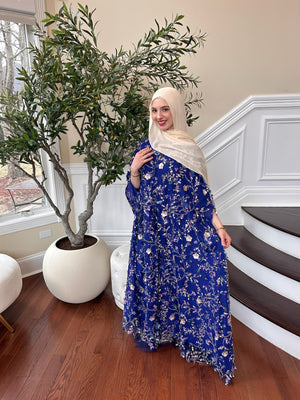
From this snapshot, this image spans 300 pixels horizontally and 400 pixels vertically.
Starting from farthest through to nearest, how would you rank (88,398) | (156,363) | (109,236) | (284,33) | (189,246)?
1. (109,236)
2. (284,33)
3. (156,363)
4. (189,246)
5. (88,398)

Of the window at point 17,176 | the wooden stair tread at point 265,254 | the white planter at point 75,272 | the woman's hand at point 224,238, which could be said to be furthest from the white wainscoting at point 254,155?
the woman's hand at point 224,238

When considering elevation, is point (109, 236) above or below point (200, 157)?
below

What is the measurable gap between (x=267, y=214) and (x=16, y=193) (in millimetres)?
2275

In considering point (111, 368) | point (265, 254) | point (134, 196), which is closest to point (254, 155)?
point (265, 254)

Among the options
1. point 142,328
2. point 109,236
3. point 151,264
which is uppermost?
point 151,264

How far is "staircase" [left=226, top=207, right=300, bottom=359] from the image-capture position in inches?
72.6

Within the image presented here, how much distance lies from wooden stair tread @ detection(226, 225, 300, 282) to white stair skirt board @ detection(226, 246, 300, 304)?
0.05 metres

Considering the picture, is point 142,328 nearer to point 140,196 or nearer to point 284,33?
point 140,196

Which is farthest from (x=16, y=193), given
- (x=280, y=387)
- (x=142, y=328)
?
(x=280, y=387)

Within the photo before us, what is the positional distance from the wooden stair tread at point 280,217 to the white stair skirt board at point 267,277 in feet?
1.07

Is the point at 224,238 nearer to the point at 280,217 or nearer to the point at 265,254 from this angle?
the point at 265,254

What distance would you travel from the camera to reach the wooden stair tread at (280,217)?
2.16 metres

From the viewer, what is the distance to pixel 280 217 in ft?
7.77

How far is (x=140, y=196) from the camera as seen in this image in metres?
1.72
